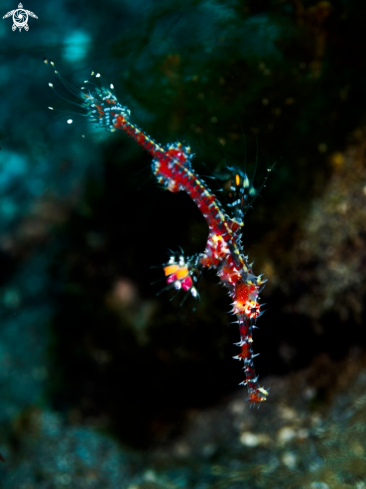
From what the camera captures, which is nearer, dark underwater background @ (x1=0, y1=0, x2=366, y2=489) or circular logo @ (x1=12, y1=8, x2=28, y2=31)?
dark underwater background @ (x1=0, y1=0, x2=366, y2=489)

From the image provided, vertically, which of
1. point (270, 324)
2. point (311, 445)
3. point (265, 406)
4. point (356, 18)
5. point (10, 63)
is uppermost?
point (10, 63)

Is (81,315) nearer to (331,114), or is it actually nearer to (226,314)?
(226,314)

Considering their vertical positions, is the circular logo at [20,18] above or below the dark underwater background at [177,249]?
above

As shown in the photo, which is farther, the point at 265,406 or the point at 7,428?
the point at 7,428

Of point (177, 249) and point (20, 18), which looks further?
point (20, 18)

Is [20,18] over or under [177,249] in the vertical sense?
over

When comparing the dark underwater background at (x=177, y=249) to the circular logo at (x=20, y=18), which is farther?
→ the circular logo at (x=20, y=18)

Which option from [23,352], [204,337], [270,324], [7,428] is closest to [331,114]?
[270,324]

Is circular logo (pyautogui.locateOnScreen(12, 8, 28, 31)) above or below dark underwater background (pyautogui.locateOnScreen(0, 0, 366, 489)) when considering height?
above
